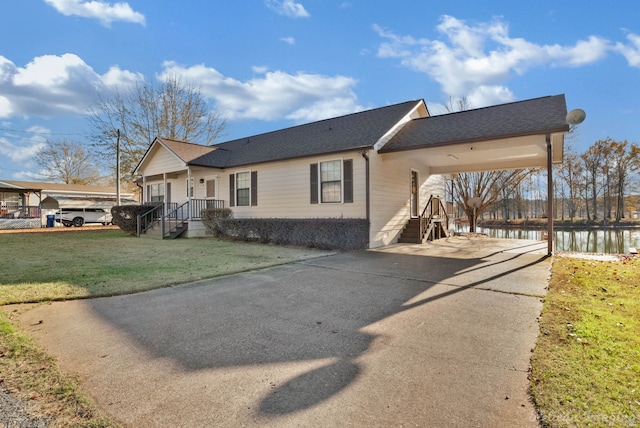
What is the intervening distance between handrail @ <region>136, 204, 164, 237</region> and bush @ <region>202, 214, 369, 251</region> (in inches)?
189

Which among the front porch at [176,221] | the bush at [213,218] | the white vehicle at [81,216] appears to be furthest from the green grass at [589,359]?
the white vehicle at [81,216]

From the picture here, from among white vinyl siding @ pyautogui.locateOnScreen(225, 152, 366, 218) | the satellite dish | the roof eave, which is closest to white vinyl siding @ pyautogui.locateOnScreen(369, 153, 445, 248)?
the roof eave

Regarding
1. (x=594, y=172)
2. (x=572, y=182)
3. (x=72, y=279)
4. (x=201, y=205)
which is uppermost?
(x=594, y=172)

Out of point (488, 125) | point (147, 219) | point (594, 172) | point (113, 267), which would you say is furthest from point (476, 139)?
point (594, 172)

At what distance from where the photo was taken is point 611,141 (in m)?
30.4

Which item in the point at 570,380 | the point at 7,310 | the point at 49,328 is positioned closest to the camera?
the point at 570,380

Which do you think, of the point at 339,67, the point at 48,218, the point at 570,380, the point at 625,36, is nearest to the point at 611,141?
the point at 625,36

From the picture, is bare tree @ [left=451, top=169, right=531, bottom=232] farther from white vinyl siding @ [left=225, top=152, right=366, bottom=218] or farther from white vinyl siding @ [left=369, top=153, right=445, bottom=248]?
white vinyl siding @ [left=225, top=152, right=366, bottom=218]

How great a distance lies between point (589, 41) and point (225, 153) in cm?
1656

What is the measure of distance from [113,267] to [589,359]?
817 centimetres

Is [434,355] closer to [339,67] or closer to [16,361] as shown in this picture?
[16,361]

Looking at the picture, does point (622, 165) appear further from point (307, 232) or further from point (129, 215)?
point (129, 215)

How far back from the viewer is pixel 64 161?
131 feet

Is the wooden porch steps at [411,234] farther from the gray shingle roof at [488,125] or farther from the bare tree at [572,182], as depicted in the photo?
the bare tree at [572,182]
